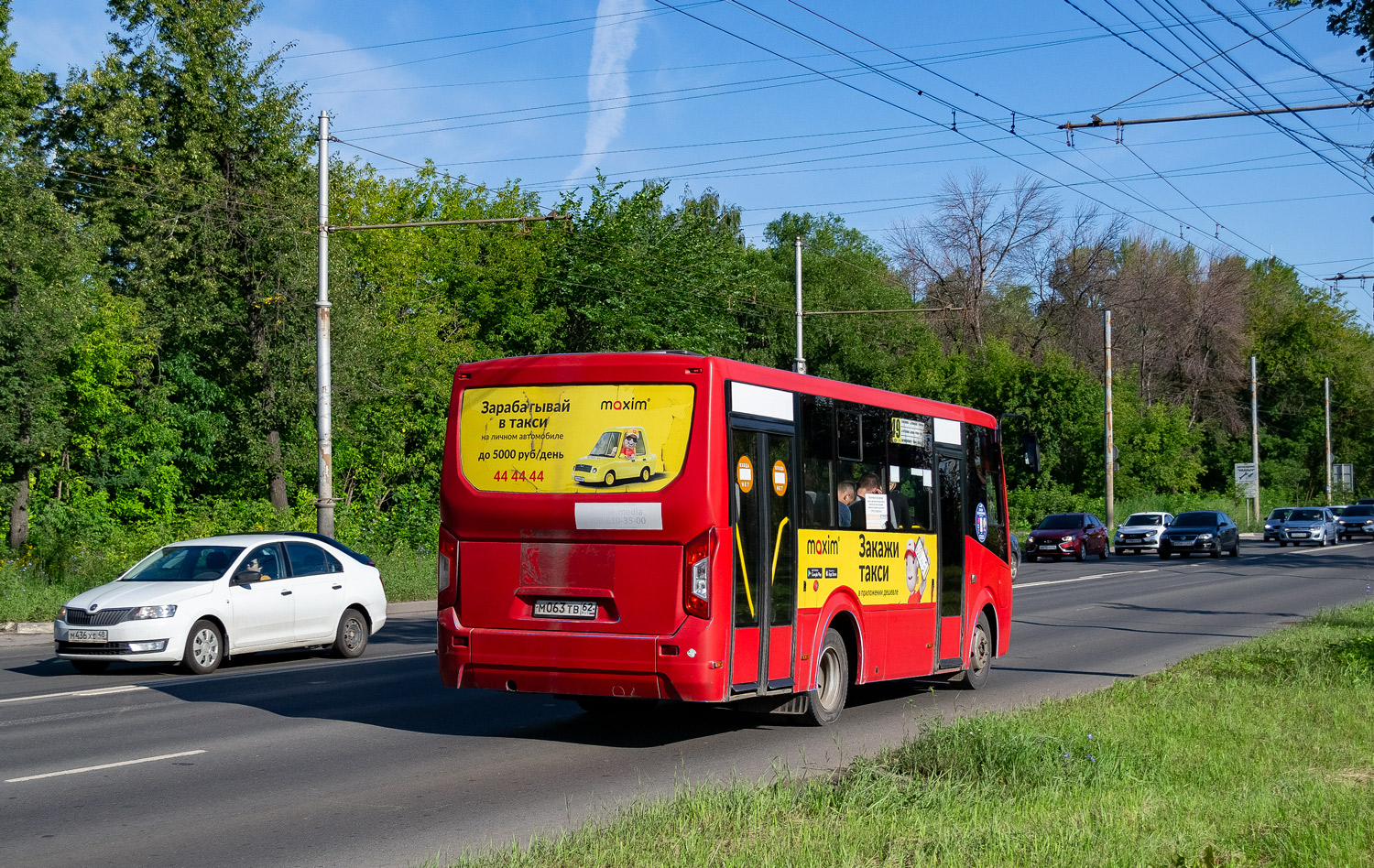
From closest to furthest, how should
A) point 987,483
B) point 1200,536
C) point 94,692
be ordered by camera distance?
point 94,692
point 987,483
point 1200,536

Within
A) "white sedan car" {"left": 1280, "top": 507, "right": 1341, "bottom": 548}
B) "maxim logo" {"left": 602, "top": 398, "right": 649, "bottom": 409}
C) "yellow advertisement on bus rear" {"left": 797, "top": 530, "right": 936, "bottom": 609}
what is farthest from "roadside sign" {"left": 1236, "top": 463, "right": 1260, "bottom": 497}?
"maxim logo" {"left": 602, "top": 398, "right": 649, "bottom": 409}

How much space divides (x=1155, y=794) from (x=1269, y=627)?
14326 mm

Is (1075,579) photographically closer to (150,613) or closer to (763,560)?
(150,613)

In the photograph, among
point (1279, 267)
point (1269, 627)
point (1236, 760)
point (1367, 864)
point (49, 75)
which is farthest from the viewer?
point (1279, 267)

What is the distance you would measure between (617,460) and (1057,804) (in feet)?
13.7

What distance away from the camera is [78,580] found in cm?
2311

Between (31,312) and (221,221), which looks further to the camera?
(221,221)

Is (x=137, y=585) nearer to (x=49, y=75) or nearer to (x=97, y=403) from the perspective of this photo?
(x=97, y=403)

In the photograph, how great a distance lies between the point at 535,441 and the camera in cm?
1020

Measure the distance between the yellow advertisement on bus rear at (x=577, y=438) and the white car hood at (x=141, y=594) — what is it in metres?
6.00

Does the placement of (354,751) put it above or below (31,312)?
below

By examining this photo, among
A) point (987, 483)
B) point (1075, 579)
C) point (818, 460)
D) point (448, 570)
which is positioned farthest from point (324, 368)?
point (1075, 579)

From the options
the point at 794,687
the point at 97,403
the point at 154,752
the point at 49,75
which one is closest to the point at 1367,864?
the point at 794,687

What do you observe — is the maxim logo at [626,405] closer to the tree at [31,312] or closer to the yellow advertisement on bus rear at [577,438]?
the yellow advertisement on bus rear at [577,438]
